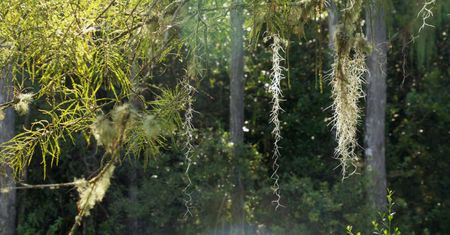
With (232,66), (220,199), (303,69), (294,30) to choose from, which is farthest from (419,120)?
(294,30)

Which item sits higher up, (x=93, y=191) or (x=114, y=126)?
(x=114, y=126)

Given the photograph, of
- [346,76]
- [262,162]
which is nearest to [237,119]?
[262,162]

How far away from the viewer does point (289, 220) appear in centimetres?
917

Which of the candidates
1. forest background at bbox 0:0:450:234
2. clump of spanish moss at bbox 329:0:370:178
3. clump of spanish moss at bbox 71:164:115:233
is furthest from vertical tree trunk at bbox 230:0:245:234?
clump of spanish moss at bbox 71:164:115:233

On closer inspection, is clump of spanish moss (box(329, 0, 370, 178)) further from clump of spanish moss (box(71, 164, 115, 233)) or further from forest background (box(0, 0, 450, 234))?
forest background (box(0, 0, 450, 234))

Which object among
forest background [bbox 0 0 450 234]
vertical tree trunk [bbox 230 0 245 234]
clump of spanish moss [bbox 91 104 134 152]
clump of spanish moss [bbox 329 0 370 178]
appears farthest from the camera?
Result: vertical tree trunk [bbox 230 0 245 234]

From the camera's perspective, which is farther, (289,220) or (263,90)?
(263,90)

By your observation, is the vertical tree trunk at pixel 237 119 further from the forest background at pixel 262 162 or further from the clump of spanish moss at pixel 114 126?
the clump of spanish moss at pixel 114 126

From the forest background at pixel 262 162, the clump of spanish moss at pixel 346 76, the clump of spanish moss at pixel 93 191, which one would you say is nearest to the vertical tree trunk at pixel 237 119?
the forest background at pixel 262 162

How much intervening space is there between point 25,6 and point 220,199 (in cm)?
599

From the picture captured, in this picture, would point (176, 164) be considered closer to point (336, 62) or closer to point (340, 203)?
point (340, 203)

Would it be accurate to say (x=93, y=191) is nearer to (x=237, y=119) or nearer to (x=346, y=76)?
(x=346, y=76)

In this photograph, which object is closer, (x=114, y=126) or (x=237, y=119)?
(x=114, y=126)

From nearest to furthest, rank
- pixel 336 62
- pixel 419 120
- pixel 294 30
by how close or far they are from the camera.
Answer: pixel 336 62, pixel 294 30, pixel 419 120
